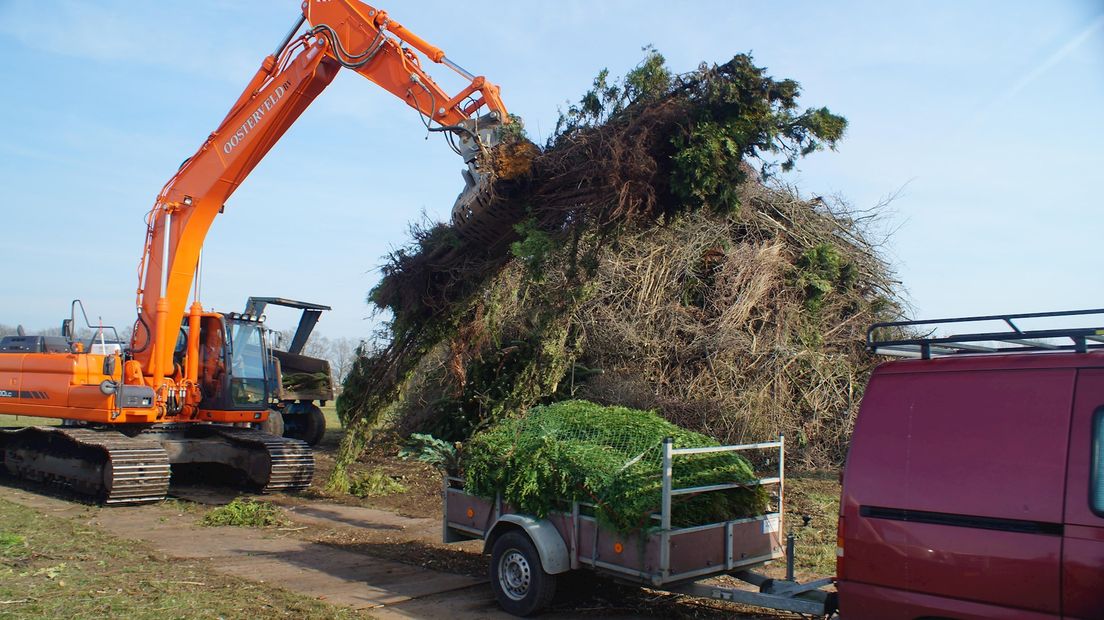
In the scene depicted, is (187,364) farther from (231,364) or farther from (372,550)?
(372,550)

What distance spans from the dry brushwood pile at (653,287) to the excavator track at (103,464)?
2524 mm

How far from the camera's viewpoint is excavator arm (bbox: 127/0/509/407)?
34.3 ft

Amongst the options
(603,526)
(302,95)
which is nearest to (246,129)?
(302,95)

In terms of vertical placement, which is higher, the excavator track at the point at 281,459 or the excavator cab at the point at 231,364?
the excavator cab at the point at 231,364

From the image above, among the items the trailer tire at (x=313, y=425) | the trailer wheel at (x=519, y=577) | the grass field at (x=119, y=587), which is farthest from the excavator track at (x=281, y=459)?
the trailer tire at (x=313, y=425)

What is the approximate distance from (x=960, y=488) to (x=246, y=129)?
416 inches

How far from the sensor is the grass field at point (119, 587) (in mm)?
6469

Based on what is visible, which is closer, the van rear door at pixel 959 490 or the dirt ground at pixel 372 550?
the van rear door at pixel 959 490

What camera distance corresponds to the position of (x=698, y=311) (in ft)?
50.0

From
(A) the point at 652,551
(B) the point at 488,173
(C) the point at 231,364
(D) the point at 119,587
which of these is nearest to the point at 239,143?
(C) the point at 231,364

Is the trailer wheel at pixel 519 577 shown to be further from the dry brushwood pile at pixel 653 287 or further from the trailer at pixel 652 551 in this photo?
the dry brushwood pile at pixel 653 287

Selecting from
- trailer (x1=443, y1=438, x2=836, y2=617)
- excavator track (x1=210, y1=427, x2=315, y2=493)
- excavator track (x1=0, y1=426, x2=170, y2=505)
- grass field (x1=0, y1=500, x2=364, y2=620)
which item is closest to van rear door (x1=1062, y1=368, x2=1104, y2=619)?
trailer (x1=443, y1=438, x2=836, y2=617)

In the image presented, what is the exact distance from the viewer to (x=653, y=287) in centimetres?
1556

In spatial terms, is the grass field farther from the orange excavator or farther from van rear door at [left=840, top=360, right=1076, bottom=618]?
van rear door at [left=840, top=360, right=1076, bottom=618]
